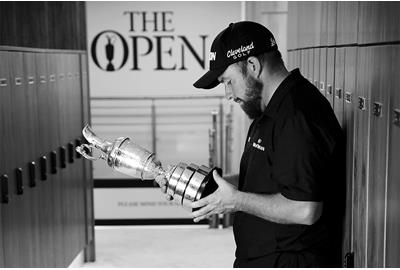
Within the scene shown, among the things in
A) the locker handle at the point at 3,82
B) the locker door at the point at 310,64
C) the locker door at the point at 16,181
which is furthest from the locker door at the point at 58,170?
the locker door at the point at 310,64

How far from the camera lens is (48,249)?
3762mm

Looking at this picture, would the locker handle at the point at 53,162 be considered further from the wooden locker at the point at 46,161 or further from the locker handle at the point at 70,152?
the locker handle at the point at 70,152

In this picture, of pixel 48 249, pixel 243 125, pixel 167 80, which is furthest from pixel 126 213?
pixel 48 249

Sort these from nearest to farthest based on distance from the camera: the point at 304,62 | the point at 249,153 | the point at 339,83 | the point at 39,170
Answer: the point at 249,153 < the point at 339,83 < the point at 304,62 < the point at 39,170

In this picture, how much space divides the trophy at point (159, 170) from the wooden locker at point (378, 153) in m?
0.49

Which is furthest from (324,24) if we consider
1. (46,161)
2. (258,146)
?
(46,161)

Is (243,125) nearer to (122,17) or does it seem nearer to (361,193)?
(122,17)

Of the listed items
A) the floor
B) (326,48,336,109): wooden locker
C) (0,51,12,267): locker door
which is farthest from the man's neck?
the floor

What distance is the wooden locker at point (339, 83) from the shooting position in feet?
7.20

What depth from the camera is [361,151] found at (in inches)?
74.5

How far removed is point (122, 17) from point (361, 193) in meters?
7.82

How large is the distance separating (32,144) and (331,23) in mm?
1722

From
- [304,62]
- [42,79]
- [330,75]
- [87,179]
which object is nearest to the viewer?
[330,75]

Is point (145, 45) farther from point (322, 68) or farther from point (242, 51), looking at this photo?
point (242, 51)
